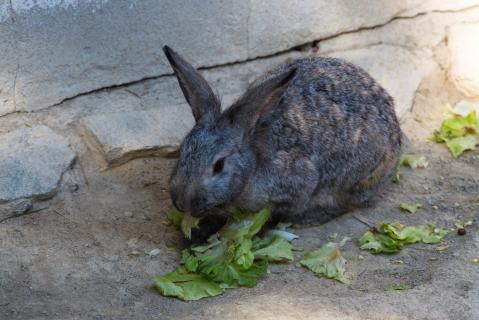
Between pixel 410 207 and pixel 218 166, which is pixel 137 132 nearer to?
pixel 218 166

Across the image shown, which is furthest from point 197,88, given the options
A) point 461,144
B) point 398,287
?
point 461,144

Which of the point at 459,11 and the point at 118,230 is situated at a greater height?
the point at 459,11

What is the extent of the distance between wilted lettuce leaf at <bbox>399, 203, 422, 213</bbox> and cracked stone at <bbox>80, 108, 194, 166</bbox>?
1888 millimetres

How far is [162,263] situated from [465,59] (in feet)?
13.2

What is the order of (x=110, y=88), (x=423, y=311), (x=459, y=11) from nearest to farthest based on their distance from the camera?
(x=423, y=311)
(x=110, y=88)
(x=459, y=11)

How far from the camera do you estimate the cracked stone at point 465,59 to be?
8148mm

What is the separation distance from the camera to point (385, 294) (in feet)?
17.6

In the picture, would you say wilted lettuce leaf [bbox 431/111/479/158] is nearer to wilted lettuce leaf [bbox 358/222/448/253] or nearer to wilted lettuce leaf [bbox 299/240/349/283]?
wilted lettuce leaf [bbox 358/222/448/253]

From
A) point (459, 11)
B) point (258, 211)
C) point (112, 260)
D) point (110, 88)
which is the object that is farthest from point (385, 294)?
point (459, 11)

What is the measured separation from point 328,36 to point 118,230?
2.84 m

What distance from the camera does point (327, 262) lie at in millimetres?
5801

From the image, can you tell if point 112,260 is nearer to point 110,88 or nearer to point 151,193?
point 151,193

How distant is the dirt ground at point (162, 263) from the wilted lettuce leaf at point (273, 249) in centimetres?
8

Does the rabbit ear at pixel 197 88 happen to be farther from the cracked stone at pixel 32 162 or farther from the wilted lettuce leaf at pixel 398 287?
the wilted lettuce leaf at pixel 398 287
